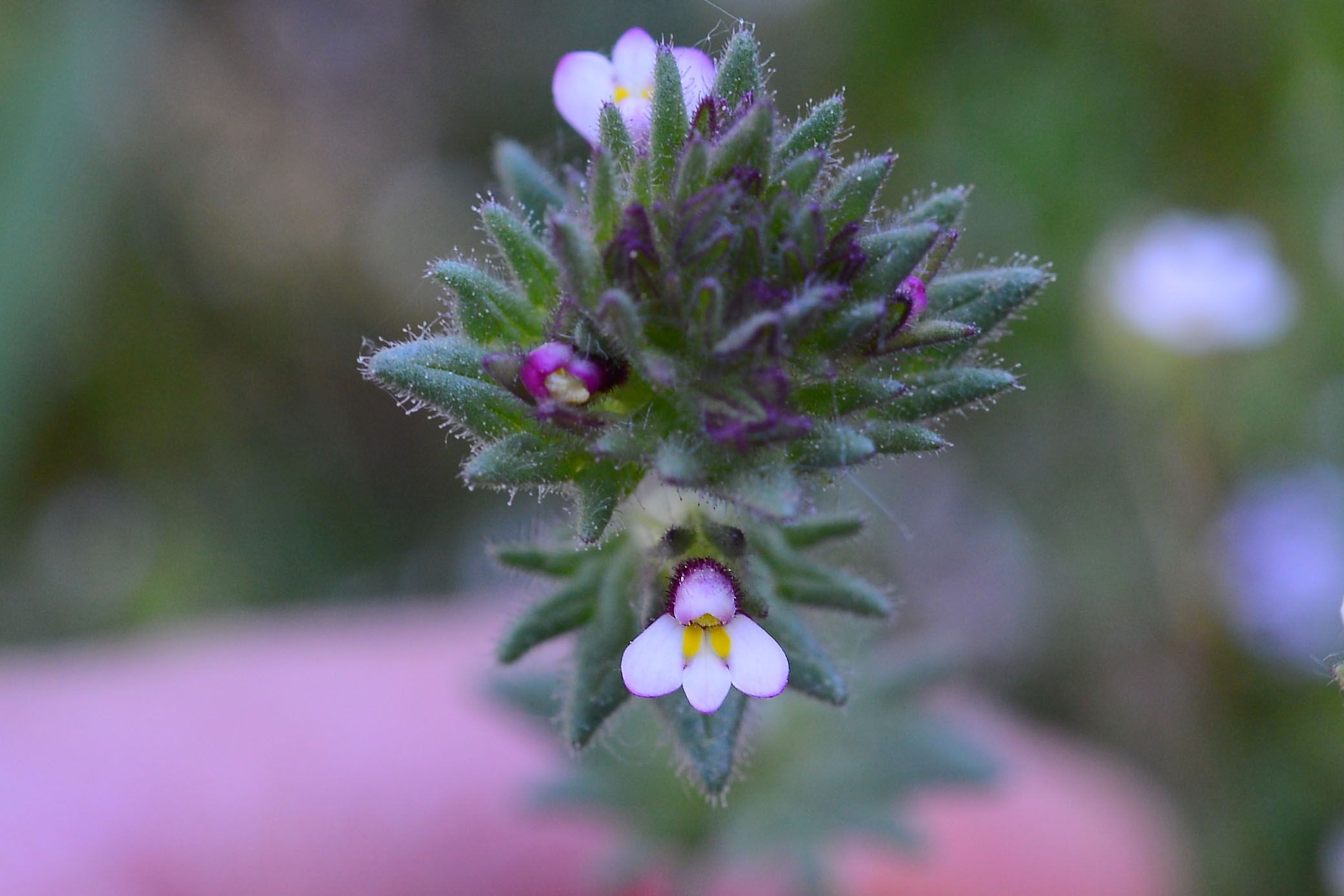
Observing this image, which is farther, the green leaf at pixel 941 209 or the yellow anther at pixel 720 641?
the green leaf at pixel 941 209

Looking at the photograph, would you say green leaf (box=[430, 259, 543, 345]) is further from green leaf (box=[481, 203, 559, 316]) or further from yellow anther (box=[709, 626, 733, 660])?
yellow anther (box=[709, 626, 733, 660])

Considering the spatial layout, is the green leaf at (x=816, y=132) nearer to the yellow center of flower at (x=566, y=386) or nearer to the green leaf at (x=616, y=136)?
the green leaf at (x=616, y=136)

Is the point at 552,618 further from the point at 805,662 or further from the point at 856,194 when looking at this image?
the point at 856,194

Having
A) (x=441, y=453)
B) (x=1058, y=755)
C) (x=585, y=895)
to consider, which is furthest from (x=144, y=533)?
(x=1058, y=755)

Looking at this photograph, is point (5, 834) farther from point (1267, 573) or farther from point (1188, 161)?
point (1188, 161)

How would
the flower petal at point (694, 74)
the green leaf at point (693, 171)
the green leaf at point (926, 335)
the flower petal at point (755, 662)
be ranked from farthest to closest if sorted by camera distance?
the flower petal at point (694, 74) → the green leaf at point (926, 335) → the green leaf at point (693, 171) → the flower petal at point (755, 662)

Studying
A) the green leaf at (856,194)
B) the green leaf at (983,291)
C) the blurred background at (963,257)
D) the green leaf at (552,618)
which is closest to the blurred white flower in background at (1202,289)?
the blurred background at (963,257)

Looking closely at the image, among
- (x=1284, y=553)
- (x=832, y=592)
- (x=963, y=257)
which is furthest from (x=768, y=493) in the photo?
(x=1284, y=553)
